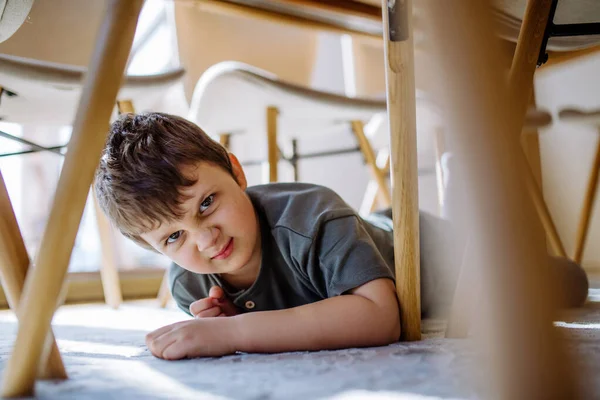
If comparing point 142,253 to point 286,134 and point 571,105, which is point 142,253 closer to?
point 286,134

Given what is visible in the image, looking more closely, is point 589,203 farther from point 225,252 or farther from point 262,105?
point 225,252

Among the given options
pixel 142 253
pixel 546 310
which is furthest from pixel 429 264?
pixel 142 253

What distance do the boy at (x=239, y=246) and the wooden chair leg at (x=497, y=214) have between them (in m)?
0.35

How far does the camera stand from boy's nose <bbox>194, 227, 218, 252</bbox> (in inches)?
24.9

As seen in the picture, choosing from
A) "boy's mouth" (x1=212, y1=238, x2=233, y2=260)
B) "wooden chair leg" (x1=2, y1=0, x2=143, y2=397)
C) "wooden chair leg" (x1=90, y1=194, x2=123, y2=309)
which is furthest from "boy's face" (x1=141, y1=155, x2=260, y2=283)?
"wooden chair leg" (x1=90, y1=194, x2=123, y2=309)

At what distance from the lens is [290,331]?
0.54 metres

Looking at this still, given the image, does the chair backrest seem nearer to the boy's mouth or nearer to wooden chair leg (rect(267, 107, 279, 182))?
the boy's mouth

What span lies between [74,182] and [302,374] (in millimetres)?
197

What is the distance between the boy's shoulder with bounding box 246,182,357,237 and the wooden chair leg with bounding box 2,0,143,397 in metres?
0.36

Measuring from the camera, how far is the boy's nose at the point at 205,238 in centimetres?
63

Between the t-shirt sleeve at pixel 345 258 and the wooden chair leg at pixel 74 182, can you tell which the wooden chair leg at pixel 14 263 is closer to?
the wooden chair leg at pixel 74 182

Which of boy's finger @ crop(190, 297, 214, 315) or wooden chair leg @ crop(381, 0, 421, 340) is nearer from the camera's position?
wooden chair leg @ crop(381, 0, 421, 340)

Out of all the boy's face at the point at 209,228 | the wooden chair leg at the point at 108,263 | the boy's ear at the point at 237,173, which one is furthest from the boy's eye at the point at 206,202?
the wooden chair leg at the point at 108,263

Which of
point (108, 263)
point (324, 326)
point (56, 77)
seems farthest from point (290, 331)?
point (108, 263)
